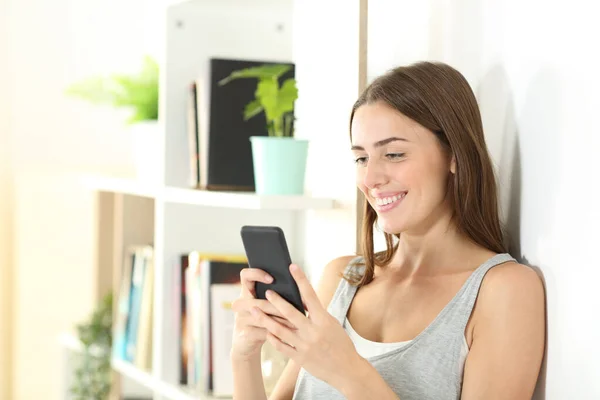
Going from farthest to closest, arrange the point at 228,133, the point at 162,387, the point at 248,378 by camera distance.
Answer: the point at 162,387
the point at 228,133
the point at 248,378

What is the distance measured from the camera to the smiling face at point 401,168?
1294 millimetres

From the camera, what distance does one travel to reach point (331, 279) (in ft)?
Result: 5.10

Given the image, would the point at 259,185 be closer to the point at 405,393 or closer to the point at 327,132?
the point at 327,132

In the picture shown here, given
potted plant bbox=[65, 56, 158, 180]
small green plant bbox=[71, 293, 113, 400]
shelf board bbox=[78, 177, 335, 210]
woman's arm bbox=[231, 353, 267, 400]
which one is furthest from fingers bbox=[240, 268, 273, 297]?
small green plant bbox=[71, 293, 113, 400]

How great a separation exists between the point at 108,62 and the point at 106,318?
1.23 metres

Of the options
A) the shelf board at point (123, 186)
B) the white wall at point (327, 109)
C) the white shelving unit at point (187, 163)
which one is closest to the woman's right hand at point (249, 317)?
the white wall at point (327, 109)

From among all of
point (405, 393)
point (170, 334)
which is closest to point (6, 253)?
point (170, 334)

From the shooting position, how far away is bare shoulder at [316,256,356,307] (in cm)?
154

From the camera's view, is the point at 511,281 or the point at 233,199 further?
the point at 233,199

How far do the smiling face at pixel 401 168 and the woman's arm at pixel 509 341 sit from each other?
166mm

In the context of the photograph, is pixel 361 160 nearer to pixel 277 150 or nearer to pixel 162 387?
pixel 277 150

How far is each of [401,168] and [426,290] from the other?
0.20m

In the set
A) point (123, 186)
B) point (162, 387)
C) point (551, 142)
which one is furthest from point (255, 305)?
point (123, 186)

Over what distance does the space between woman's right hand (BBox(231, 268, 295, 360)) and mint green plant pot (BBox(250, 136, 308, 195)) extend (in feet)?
1.48
